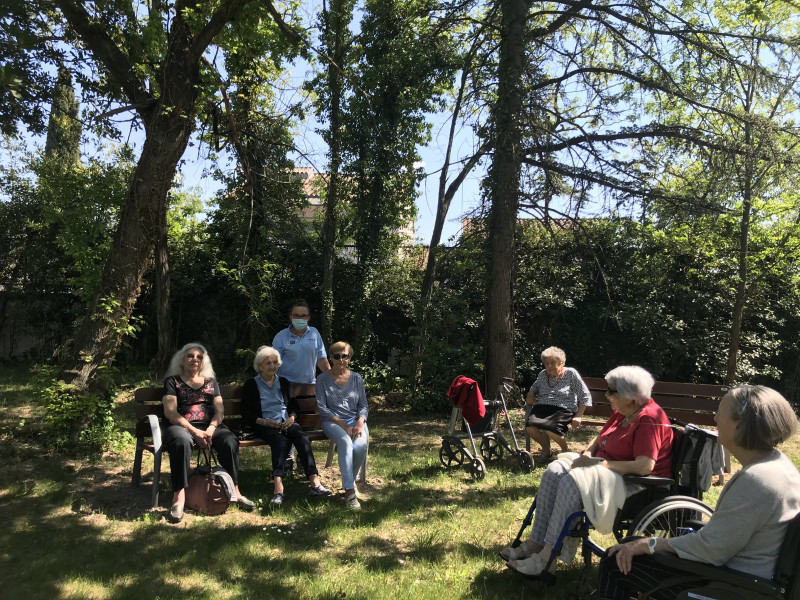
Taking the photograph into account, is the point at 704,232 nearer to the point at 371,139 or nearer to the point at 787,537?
the point at 371,139

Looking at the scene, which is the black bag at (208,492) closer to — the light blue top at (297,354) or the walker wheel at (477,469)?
the light blue top at (297,354)

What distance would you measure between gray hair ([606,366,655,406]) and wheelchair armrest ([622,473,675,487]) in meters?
0.45

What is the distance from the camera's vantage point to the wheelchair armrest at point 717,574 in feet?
6.64

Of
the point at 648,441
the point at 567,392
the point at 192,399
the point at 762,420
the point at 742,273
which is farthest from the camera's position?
the point at 742,273

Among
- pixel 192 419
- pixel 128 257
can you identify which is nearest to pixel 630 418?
pixel 192 419

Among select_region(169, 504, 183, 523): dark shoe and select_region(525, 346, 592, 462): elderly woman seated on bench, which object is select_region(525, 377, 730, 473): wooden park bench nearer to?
select_region(525, 346, 592, 462): elderly woman seated on bench

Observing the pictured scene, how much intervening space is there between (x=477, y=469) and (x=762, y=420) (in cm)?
349

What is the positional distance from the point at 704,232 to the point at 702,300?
1.51m

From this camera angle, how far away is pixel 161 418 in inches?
189

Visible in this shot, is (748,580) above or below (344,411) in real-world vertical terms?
above

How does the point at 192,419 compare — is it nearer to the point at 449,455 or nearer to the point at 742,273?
the point at 449,455

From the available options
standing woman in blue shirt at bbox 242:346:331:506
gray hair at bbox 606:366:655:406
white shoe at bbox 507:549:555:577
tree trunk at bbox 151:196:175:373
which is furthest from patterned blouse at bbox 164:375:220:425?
tree trunk at bbox 151:196:175:373

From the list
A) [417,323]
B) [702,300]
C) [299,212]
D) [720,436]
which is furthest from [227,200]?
[720,436]

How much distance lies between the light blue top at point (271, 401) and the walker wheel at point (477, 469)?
1.90 meters
